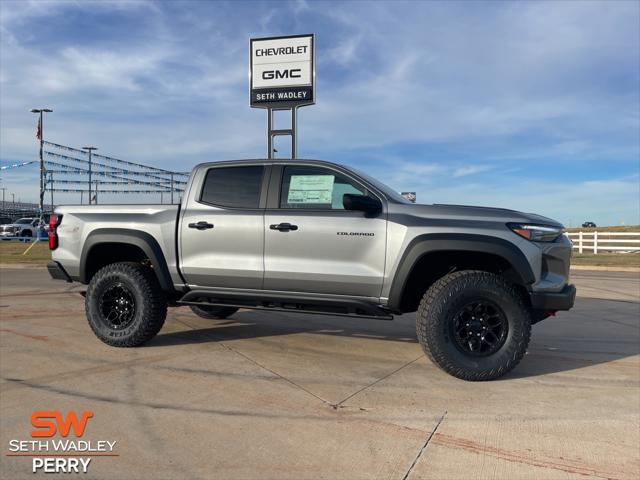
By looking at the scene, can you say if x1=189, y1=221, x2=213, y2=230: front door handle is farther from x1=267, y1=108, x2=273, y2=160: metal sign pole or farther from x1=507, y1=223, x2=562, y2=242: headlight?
x1=267, y1=108, x2=273, y2=160: metal sign pole

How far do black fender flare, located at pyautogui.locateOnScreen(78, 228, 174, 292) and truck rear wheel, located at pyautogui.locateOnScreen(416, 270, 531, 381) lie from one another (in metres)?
2.73

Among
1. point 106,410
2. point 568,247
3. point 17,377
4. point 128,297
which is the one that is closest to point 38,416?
point 106,410

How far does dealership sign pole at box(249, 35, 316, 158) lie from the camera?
14.1 meters

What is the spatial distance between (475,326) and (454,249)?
732 mm

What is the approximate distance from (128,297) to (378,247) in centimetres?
286

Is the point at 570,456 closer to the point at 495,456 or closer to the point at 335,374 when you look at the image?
the point at 495,456

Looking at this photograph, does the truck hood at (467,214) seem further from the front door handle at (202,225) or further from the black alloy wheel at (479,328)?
the front door handle at (202,225)

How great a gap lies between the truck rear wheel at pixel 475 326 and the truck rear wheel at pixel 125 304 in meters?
2.82

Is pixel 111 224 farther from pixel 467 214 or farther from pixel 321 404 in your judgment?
pixel 467 214

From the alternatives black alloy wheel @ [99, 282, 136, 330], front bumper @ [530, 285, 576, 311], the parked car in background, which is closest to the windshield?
front bumper @ [530, 285, 576, 311]

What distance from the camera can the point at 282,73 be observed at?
1438 cm

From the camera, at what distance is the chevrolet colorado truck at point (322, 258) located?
14.5ft

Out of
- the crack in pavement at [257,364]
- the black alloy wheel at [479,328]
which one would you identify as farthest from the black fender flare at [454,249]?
the crack in pavement at [257,364]

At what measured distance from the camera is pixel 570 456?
3.04 metres
